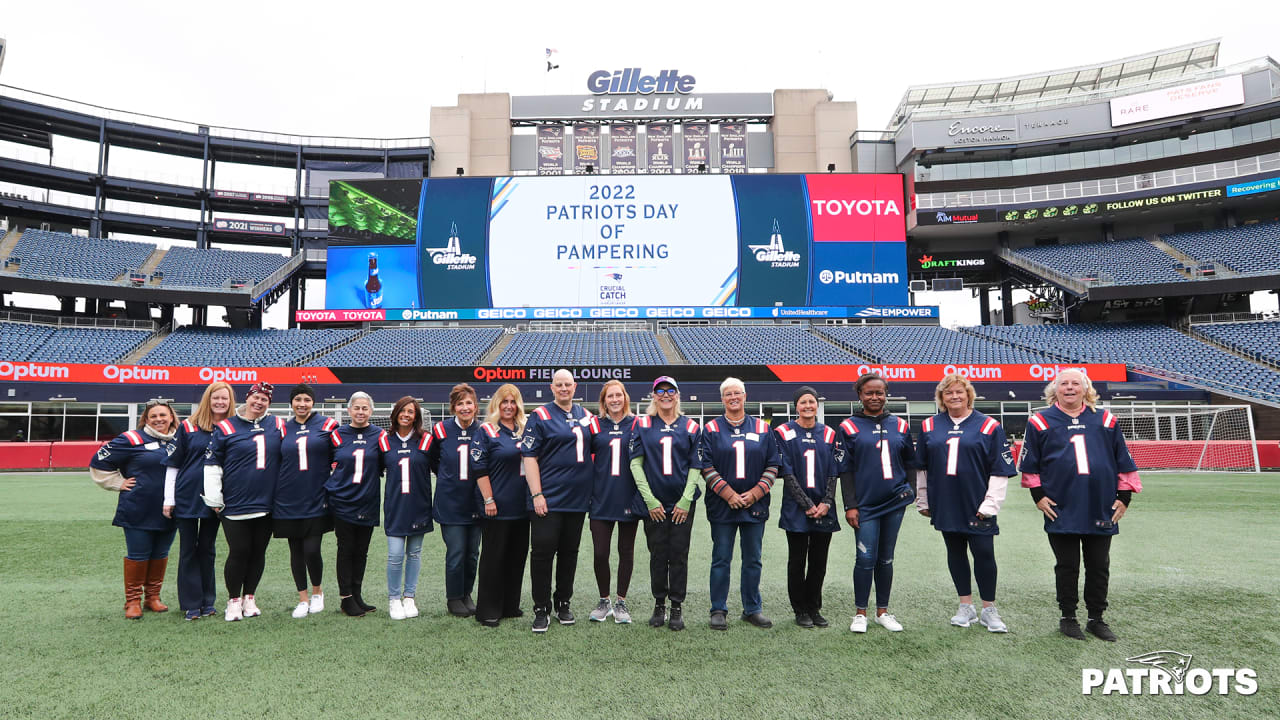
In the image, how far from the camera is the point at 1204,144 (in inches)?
1244

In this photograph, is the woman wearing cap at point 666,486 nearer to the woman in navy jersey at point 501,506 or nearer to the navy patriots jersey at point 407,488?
the woman in navy jersey at point 501,506

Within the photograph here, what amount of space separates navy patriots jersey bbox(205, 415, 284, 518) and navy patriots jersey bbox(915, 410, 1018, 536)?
16.4 feet

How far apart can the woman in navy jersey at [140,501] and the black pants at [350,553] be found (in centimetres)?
134

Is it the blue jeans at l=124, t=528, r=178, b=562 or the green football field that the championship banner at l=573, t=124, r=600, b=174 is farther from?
the blue jeans at l=124, t=528, r=178, b=562

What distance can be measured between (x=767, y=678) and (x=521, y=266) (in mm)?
26684

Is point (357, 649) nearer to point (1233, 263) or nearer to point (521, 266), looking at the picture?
point (521, 266)

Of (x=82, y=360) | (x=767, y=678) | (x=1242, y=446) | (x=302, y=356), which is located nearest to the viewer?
(x=767, y=678)

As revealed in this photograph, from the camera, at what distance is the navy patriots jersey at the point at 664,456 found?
4.87 metres

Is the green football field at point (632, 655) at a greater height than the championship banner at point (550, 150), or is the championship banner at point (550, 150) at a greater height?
the championship banner at point (550, 150)

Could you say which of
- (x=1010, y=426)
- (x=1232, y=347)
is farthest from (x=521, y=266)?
(x=1232, y=347)

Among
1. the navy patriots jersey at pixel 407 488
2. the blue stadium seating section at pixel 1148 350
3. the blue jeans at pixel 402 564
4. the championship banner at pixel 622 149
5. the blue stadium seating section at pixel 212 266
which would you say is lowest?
the blue jeans at pixel 402 564

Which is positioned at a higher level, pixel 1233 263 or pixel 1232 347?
pixel 1233 263

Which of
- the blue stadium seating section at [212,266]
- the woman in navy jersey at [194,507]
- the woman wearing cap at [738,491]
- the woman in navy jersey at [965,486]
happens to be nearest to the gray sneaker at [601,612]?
the woman wearing cap at [738,491]

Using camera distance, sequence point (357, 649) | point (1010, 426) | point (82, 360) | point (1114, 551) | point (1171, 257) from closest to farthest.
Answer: point (357, 649) → point (1114, 551) → point (1010, 426) → point (82, 360) → point (1171, 257)
